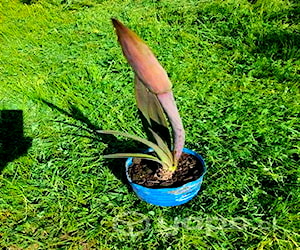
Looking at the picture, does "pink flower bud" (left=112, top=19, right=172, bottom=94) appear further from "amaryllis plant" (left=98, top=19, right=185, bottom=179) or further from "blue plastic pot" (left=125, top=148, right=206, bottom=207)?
"blue plastic pot" (left=125, top=148, right=206, bottom=207)

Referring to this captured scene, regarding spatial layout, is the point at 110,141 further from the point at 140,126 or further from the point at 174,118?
the point at 174,118

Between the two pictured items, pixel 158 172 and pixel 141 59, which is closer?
pixel 141 59

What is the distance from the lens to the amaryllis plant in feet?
4.48

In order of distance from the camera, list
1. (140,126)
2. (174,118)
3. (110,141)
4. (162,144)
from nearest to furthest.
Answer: (174,118) < (162,144) < (110,141) < (140,126)

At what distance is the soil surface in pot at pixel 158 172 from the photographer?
2.02 metres

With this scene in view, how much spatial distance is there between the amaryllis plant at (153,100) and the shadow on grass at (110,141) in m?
0.45

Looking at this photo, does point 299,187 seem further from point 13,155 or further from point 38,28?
point 38,28

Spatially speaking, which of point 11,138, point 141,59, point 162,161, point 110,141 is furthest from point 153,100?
point 11,138

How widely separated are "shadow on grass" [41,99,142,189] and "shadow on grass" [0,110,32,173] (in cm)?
26

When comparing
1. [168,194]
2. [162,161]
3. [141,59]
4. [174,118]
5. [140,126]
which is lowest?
[140,126]

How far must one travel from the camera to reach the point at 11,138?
9.08 feet

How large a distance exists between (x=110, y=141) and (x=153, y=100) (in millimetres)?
875

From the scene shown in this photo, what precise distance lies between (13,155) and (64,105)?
0.61 metres

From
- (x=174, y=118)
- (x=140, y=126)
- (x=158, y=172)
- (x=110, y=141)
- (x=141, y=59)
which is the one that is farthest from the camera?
(x=140, y=126)
